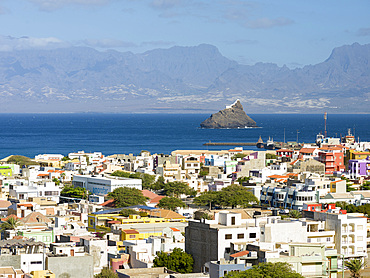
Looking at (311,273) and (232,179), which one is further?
(232,179)

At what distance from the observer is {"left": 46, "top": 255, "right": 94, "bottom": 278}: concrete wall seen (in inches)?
1078

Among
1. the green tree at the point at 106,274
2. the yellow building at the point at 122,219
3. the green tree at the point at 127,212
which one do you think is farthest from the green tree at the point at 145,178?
the green tree at the point at 106,274

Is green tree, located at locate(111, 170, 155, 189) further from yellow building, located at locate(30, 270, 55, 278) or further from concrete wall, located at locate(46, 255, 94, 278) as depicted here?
yellow building, located at locate(30, 270, 55, 278)

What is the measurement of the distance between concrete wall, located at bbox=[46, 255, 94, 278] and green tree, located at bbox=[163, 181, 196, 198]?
31.5m

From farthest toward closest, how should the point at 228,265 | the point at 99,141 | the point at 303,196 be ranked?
1. the point at 99,141
2. the point at 303,196
3. the point at 228,265

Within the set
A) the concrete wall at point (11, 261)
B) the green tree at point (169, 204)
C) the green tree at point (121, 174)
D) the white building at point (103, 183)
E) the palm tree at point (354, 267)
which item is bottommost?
the palm tree at point (354, 267)

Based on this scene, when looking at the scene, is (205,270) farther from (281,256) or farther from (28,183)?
(28,183)

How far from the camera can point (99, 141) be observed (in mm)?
166250

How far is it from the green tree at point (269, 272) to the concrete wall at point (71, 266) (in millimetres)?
5874

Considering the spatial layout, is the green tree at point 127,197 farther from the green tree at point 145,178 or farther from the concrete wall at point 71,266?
the concrete wall at point 71,266

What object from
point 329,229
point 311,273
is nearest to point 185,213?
point 329,229

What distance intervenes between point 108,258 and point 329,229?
8.41 m

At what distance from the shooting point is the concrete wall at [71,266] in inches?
1078

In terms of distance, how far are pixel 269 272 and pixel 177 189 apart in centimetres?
3700
